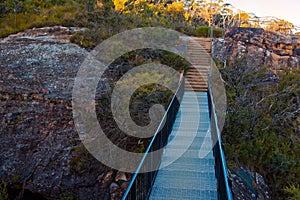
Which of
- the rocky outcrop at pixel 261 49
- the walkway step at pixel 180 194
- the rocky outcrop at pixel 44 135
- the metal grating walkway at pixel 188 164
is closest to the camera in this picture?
the walkway step at pixel 180 194

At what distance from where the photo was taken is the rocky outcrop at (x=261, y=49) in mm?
14359

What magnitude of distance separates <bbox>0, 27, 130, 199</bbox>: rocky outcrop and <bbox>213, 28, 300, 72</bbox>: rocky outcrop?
8824 mm

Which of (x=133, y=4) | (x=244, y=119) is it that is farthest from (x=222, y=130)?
(x=133, y=4)

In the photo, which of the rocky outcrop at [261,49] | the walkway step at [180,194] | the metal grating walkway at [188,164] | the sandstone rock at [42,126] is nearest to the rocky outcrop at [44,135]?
the sandstone rock at [42,126]

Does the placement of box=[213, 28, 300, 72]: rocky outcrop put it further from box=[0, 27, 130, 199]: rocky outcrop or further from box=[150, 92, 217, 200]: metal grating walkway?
box=[0, 27, 130, 199]: rocky outcrop

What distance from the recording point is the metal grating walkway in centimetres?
475

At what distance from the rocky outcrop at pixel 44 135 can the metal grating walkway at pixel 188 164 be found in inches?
59.0

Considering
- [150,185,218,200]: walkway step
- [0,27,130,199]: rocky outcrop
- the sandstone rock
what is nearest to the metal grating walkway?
[150,185,218,200]: walkway step

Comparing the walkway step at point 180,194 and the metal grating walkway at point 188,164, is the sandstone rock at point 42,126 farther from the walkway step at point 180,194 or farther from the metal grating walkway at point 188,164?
the walkway step at point 180,194

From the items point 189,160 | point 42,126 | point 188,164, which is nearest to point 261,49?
point 189,160

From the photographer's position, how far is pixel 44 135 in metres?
7.39

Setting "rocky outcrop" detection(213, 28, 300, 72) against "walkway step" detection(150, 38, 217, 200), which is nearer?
"walkway step" detection(150, 38, 217, 200)

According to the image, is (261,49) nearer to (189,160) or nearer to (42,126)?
(189,160)

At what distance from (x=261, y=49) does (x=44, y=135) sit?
12.9 m
